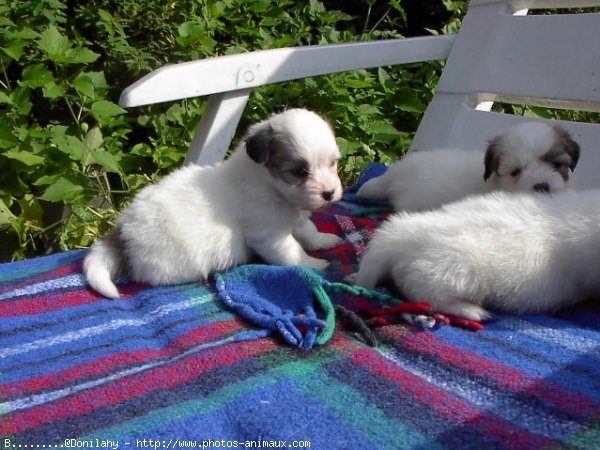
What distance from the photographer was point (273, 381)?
2.00 meters

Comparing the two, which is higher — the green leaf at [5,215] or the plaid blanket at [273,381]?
the plaid blanket at [273,381]

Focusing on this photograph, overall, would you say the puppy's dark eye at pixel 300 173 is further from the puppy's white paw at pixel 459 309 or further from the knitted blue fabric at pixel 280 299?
the puppy's white paw at pixel 459 309

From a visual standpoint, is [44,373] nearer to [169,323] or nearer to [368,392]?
[169,323]

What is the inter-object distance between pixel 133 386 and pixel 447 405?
3.26 feet

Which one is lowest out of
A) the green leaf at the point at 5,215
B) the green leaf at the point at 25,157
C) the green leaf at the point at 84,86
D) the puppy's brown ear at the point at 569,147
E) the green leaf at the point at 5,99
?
the green leaf at the point at 5,215

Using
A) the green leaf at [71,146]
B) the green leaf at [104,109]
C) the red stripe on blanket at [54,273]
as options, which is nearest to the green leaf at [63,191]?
the green leaf at [71,146]

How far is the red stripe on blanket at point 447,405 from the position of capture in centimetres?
171

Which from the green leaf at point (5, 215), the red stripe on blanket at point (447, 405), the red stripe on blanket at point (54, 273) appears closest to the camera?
the red stripe on blanket at point (447, 405)

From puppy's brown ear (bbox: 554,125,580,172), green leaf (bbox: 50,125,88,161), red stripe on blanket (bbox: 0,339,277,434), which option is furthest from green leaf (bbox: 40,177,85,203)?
puppy's brown ear (bbox: 554,125,580,172)

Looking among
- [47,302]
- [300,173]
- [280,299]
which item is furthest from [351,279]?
[47,302]

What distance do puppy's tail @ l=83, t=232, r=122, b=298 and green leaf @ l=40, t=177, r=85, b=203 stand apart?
1.19 meters

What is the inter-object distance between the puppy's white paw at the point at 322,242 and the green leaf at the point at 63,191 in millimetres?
1689

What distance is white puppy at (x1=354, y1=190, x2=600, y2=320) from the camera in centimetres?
239

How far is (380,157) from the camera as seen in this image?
5250 millimetres
